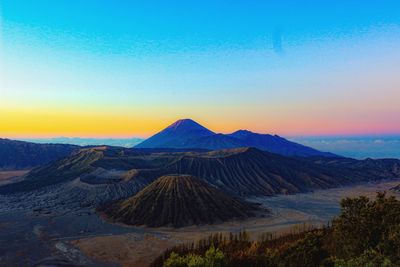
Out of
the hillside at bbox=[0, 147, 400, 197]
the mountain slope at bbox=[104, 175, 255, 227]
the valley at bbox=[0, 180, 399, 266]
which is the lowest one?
the valley at bbox=[0, 180, 399, 266]

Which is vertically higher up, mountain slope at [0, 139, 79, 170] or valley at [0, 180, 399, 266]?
mountain slope at [0, 139, 79, 170]

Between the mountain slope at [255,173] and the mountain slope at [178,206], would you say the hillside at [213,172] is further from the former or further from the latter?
the mountain slope at [178,206]

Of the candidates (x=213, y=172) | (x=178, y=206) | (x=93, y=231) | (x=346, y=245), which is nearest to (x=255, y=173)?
(x=213, y=172)

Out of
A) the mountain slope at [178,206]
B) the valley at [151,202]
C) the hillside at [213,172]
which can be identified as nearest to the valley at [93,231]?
the valley at [151,202]

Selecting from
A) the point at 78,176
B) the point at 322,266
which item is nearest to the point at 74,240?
the point at 322,266

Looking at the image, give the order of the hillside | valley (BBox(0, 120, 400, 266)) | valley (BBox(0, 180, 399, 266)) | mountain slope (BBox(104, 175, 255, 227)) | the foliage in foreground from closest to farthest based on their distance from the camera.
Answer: the foliage in foreground < valley (BBox(0, 180, 399, 266)) < valley (BBox(0, 120, 400, 266)) < mountain slope (BBox(104, 175, 255, 227)) < the hillside

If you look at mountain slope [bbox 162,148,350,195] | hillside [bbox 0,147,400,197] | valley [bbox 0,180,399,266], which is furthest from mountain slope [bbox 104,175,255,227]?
mountain slope [bbox 162,148,350,195]

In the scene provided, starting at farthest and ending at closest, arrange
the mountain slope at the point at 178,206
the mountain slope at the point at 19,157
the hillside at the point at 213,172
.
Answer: the mountain slope at the point at 19,157, the hillside at the point at 213,172, the mountain slope at the point at 178,206

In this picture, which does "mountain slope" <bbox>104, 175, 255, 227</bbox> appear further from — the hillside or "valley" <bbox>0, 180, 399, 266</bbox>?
the hillside
